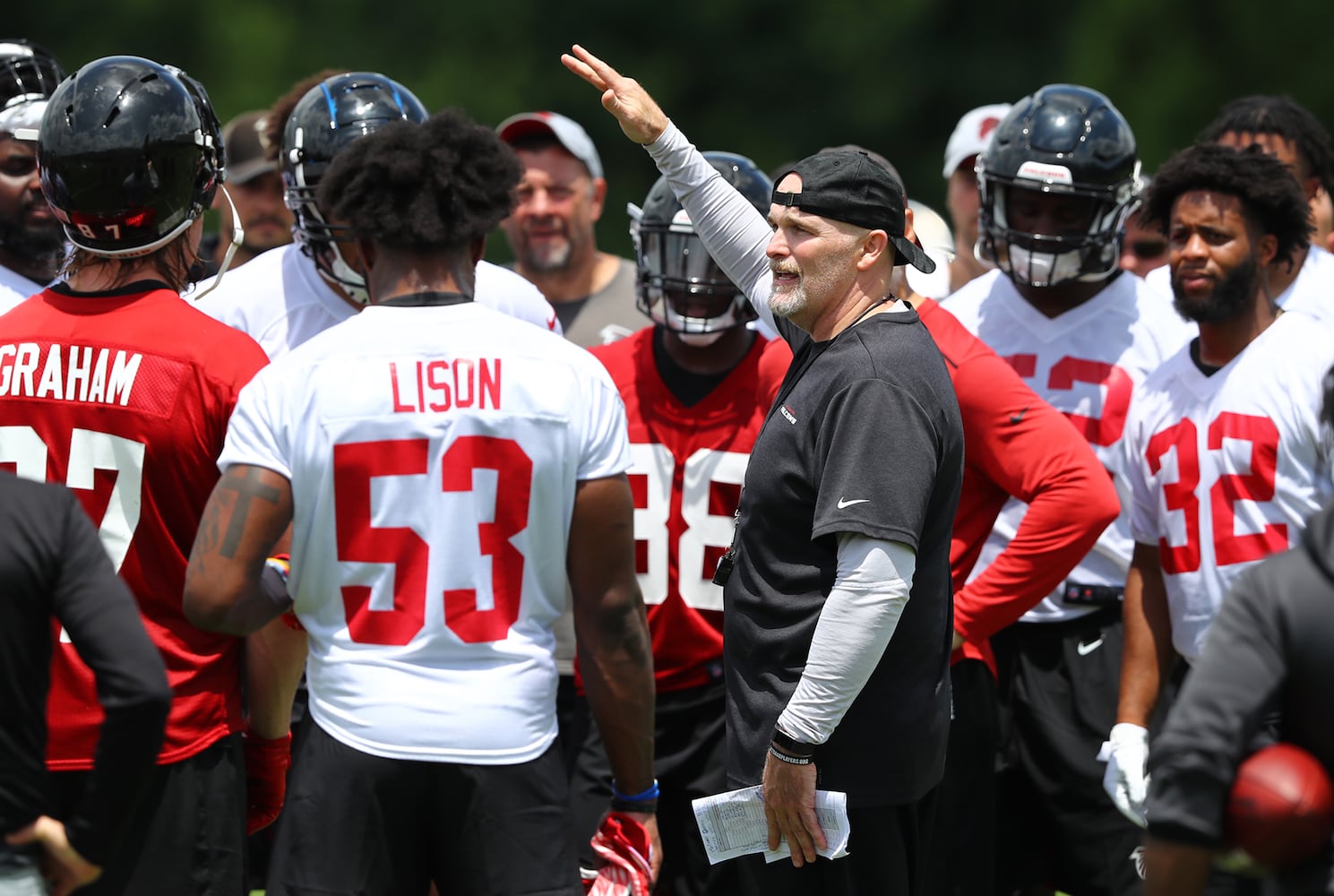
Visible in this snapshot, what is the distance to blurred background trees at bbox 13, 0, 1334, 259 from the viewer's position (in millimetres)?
18469

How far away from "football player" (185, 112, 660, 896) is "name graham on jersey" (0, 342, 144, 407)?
0.29 metres

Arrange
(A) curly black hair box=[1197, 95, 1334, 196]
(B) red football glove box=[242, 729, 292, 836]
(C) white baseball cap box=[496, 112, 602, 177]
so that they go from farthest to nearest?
(C) white baseball cap box=[496, 112, 602, 177], (A) curly black hair box=[1197, 95, 1334, 196], (B) red football glove box=[242, 729, 292, 836]

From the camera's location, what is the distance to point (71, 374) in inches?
127

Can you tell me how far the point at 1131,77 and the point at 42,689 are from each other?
17.3 m

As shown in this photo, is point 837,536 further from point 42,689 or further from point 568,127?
point 568,127

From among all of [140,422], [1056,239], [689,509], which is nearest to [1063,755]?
[689,509]

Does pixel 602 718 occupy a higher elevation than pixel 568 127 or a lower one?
lower

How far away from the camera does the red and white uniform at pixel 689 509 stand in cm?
438

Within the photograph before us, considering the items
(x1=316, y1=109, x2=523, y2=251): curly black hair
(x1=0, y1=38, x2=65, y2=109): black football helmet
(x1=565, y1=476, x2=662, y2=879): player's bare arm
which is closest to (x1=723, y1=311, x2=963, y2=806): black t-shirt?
(x1=565, y1=476, x2=662, y2=879): player's bare arm

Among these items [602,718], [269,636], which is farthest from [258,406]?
[602,718]

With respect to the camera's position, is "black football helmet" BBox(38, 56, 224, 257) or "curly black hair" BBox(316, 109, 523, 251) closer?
"curly black hair" BBox(316, 109, 523, 251)

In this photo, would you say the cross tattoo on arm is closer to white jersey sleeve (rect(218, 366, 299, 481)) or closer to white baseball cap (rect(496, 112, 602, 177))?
white jersey sleeve (rect(218, 366, 299, 481))

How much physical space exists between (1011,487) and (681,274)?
3.52ft

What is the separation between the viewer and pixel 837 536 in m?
3.22
